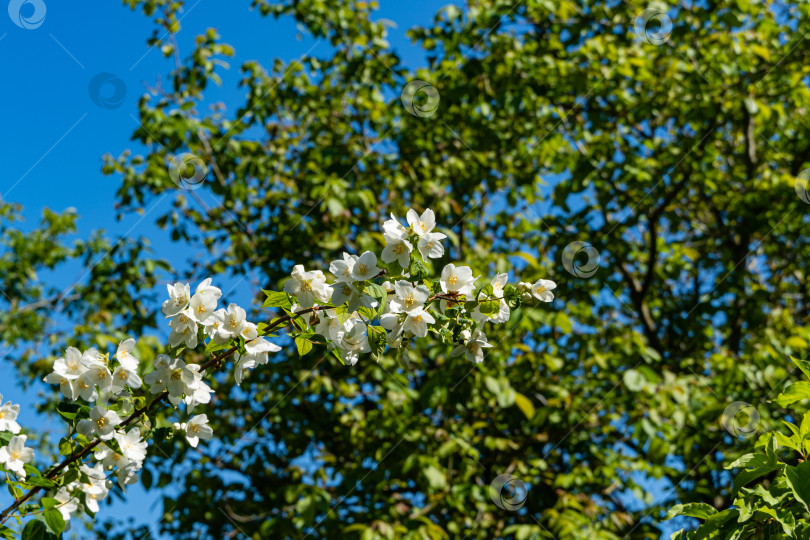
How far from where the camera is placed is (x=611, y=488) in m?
4.14

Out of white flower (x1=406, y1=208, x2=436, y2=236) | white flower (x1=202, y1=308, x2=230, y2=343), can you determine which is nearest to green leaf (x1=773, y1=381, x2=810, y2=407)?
white flower (x1=406, y1=208, x2=436, y2=236)

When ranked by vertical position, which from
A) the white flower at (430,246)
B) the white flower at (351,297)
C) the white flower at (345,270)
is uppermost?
the white flower at (430,246)

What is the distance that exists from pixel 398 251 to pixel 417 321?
148mm

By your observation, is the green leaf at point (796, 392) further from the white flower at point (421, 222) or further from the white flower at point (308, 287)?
the white flower at point (308, 287)

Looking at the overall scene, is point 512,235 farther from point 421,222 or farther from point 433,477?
point 421,222

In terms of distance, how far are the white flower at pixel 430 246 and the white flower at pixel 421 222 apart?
1 cm

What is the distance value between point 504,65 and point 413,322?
330cm

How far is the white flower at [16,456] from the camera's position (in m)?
1.48

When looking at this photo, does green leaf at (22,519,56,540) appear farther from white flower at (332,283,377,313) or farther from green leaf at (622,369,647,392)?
green leaf at (622,369,647,392)

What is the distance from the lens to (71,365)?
1503 mm

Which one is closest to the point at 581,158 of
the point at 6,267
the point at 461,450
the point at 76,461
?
the point at 461,450

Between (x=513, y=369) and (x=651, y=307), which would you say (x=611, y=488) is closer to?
(x=513, y=369)

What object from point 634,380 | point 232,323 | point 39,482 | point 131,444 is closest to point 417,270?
point 232,323

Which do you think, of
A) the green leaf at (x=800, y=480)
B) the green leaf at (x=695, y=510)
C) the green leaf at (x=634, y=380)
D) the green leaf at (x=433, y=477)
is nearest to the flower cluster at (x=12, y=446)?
the green leaf at (x=695, y=510)
